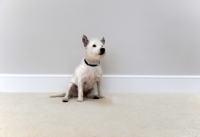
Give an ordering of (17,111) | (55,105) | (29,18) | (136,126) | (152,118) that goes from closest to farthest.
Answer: (136,126)
(152,118)
(17,111)
(55,105)
(29,18)

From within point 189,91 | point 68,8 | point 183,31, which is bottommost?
point 189,91

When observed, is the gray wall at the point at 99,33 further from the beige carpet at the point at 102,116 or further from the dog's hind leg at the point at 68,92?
the beige carpet at the point at 102,116

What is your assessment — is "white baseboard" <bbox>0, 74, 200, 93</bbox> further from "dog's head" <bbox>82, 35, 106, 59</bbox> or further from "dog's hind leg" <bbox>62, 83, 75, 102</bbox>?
"dog's head" <bbox>82, 35, 106, 59</bbox>

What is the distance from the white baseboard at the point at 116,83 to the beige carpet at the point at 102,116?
0.49ft

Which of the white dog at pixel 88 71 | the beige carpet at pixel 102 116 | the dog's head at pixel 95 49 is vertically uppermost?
the dog's head at pixel 95 49

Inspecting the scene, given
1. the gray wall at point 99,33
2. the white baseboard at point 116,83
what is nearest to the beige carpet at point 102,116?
the white baseboard at point 116,83

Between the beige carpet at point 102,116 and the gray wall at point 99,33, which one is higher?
the gray wall at point 99,33

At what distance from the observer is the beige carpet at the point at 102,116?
0.90m

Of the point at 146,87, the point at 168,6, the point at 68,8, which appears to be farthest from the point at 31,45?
the point at 168,6

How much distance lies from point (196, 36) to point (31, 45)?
1.53m

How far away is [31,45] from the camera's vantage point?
1.75 m

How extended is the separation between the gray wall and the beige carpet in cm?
33

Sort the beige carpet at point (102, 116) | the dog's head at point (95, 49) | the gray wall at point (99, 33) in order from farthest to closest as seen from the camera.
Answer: the gray wall at point (99, 33) < the dog's head at point (95, 49) < the beige carpet at point (102, 116)

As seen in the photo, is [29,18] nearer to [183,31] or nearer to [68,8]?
[68,8]
